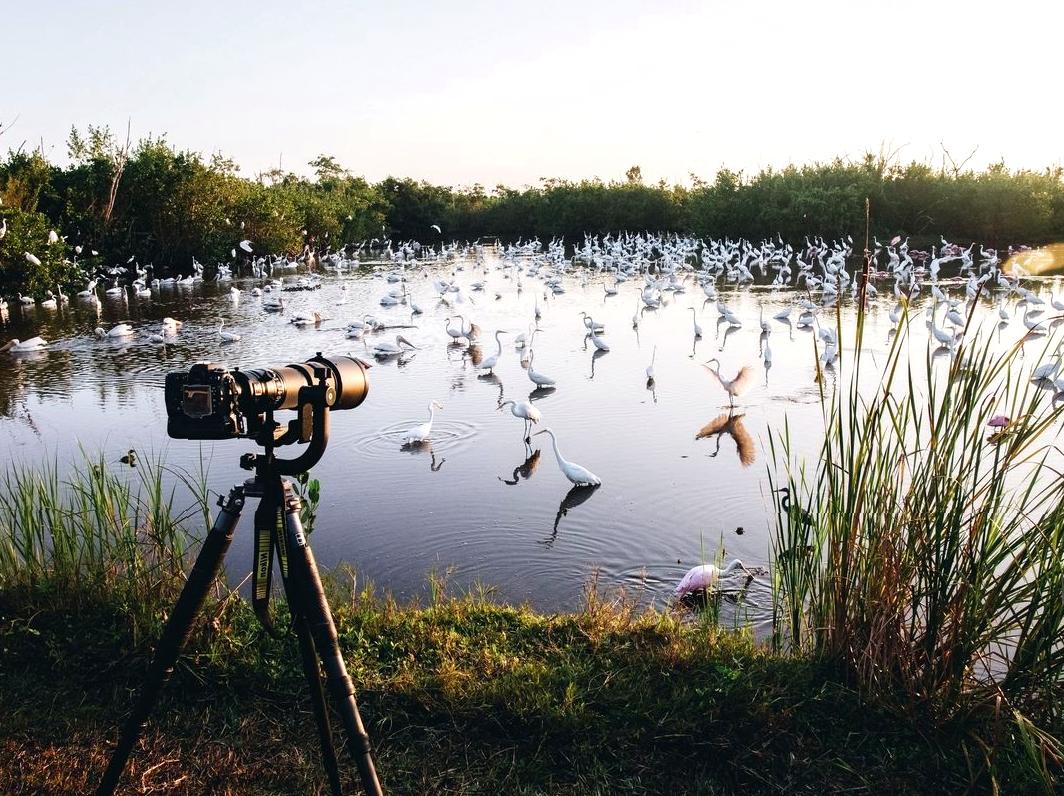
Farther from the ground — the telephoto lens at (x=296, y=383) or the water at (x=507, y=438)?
the telephoto lens at (x=296, y=383)

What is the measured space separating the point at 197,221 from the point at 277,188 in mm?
8323

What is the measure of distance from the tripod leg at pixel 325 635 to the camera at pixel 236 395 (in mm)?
207

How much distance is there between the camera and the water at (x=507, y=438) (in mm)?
4773

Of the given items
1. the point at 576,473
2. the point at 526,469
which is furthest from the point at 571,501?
the point at 526,469

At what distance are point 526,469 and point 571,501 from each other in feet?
2.56

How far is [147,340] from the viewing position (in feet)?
40.2

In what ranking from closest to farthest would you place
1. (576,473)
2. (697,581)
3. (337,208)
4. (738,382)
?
(697,581) → (576,473) → (738,382) → (337,208)

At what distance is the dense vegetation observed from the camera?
1834 centimetres

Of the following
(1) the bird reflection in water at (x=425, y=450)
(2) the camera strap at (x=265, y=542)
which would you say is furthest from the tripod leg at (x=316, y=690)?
(1) the bird reflection in water at (x=425, y=450)

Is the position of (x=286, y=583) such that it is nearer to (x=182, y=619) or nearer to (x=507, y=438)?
(x=182, y=619)

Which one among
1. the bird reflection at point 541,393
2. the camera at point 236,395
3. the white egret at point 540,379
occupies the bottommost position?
the bird reflection at point 541,393

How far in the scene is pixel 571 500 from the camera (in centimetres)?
565

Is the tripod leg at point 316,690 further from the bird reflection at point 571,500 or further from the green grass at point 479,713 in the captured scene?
the bird reflection at point 571,500

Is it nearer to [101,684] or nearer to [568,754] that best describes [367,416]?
[101,684]
